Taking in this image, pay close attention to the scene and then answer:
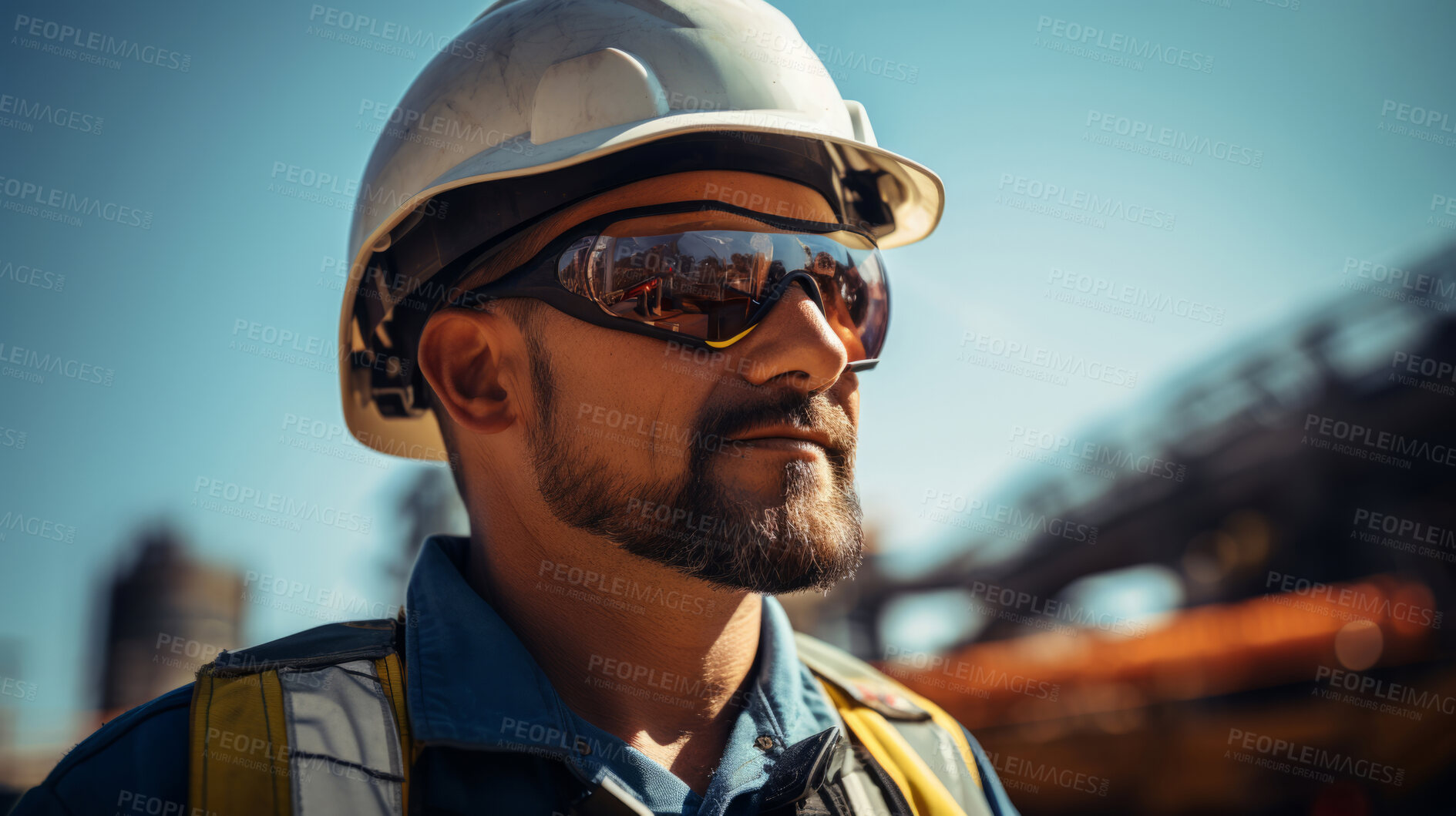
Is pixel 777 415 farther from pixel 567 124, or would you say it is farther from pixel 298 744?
pixel 298 744

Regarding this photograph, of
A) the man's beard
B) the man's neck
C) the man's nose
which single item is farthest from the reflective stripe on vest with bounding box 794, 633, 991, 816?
the man's nose

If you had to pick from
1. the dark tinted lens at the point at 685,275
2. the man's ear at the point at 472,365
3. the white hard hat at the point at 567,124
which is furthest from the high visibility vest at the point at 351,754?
the white hard hat at the point at 567,124

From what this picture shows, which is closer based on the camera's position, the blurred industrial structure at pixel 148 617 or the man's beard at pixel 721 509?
the man's beard at pixel 721 509

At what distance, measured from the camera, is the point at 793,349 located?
217cm

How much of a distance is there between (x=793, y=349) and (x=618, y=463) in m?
0.56

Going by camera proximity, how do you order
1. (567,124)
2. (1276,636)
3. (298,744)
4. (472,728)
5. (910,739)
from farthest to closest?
(1276,636), (910,739), (567,124), (472,728), (298,744)

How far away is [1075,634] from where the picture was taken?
20.2 ft

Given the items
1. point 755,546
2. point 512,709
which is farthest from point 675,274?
point 512,709

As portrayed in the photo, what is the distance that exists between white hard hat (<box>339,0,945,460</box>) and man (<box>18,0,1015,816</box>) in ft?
0.03

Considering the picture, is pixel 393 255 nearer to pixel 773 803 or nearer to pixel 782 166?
pixel 782 166

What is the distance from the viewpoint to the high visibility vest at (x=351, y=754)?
1.56 m

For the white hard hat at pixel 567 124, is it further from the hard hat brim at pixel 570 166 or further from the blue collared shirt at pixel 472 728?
the blue collared shirt at pixel 472 728

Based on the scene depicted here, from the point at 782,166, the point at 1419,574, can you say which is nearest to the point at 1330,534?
the point at 1419,574

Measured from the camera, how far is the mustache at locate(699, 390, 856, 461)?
2.09 metres
